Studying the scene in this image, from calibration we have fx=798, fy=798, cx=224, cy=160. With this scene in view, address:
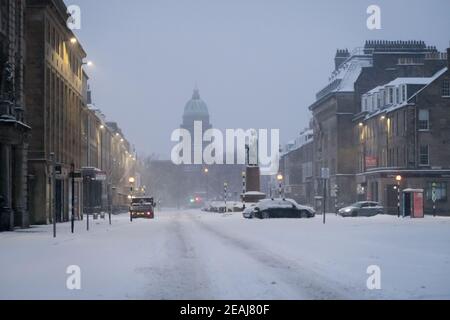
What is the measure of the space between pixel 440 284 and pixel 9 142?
2939 centimetres

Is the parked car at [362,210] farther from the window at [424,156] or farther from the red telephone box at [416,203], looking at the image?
the window at [424,156]

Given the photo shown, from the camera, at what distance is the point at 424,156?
7912 centimetres

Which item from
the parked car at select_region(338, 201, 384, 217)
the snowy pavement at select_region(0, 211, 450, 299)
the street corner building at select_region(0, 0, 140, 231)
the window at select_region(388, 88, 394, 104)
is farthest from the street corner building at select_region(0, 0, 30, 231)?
the window at select_region(388, 88, 394, 104)

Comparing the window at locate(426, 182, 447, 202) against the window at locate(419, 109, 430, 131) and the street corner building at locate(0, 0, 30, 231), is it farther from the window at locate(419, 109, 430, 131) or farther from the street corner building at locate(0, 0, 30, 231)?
the street corner building at locate(0, 0, 30, 231)

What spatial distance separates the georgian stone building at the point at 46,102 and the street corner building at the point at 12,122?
2637 millimetres

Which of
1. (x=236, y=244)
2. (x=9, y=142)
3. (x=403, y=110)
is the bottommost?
(x=236, y=244)


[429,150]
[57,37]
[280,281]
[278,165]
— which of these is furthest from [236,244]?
[278,165]

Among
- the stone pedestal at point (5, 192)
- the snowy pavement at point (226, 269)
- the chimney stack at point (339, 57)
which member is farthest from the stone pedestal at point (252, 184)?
the chimney stack at point (339, 57)

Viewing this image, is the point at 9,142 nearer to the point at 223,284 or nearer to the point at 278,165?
the point at 223,284

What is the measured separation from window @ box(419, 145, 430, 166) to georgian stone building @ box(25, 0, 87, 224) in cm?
3648

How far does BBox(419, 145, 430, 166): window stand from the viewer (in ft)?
259

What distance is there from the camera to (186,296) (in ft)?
45.4

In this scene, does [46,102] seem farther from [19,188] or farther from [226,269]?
[226,269]
